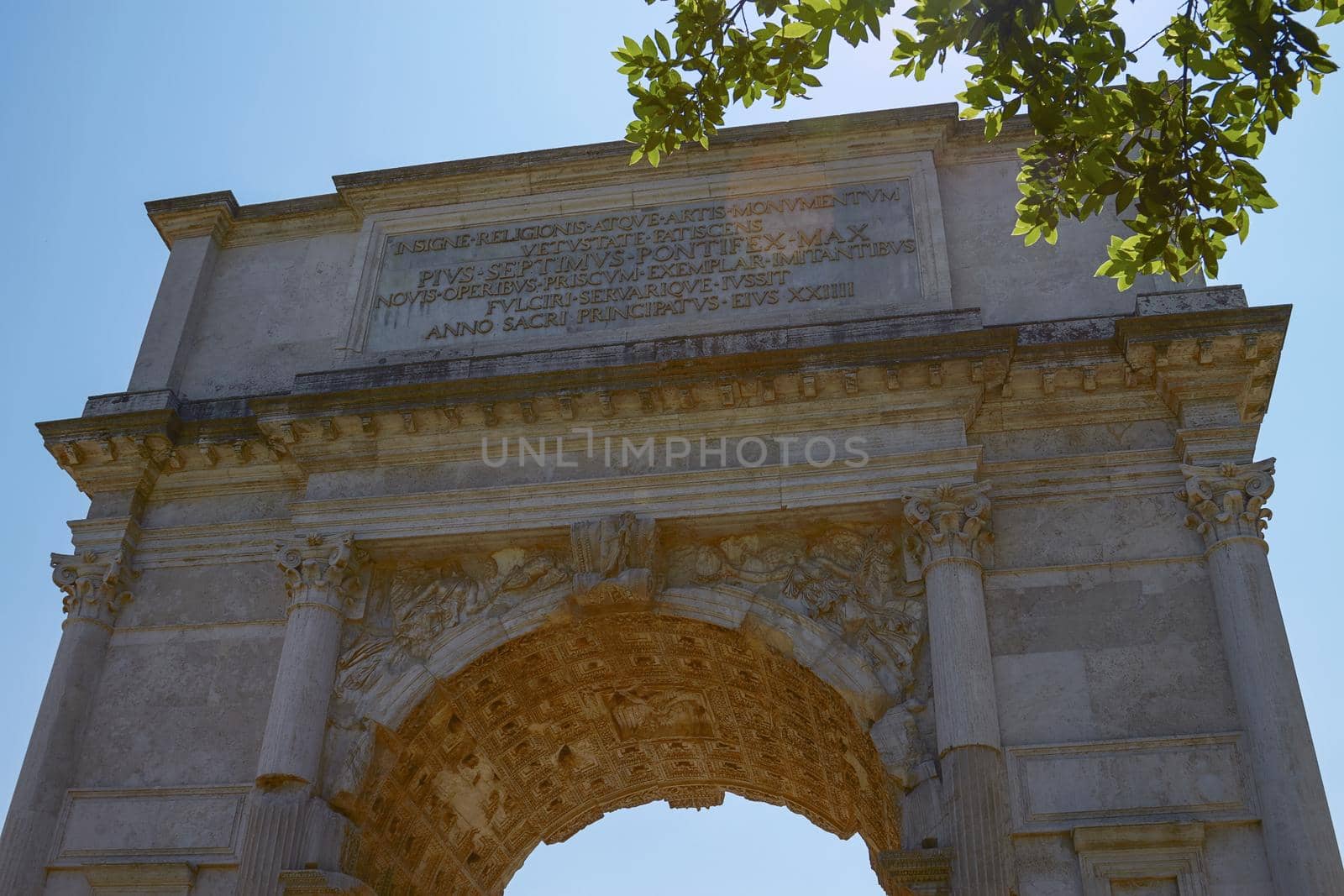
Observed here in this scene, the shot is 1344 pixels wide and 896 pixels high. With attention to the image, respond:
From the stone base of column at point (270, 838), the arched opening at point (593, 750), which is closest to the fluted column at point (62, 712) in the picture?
the stone base of column at point (270, 838)

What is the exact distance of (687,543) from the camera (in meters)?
14.5

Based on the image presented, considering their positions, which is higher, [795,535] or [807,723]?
[795,535]

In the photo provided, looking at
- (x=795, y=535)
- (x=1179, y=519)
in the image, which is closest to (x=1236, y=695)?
(x=1179, y=519)

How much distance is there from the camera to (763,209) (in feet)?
53.9

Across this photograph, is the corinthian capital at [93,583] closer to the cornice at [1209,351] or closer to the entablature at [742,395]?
the entablature at [742,395]

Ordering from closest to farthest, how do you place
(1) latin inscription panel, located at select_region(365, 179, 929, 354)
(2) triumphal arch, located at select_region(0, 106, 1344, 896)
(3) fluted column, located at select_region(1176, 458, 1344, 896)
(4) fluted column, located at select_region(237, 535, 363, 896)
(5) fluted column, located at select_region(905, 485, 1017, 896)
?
(3) fluted column, located at select_region(1176, 458, 1344, 896), (5) fluted column, located at select_region(905, 485, 1017, 896), (2) triumphal arch, located at select_region(0, 106, 1344, 896), (4) fluted column, located at select_region(237, 535, 363, 896), (1) latin inscription panel, located at select_region(365, 179, 929, 354)

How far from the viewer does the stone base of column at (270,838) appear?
41.7ft

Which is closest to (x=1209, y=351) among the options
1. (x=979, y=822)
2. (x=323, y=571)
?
(x=979, y=822)

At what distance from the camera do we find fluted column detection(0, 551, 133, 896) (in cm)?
1359

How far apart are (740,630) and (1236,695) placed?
14.6ft

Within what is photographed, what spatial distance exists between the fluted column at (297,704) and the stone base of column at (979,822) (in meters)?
5.82

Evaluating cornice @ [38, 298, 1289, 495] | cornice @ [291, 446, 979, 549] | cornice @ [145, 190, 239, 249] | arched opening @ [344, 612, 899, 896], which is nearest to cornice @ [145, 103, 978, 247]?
cornice @ [145, 190, 239, 249]

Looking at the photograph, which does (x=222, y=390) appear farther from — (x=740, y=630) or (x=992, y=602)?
(x=992, y=602)

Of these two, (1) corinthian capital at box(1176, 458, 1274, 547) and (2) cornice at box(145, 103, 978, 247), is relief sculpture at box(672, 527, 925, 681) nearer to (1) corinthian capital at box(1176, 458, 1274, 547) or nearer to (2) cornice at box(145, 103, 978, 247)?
(1) corinthian capital at box(1176, 458, 1274, 547)
